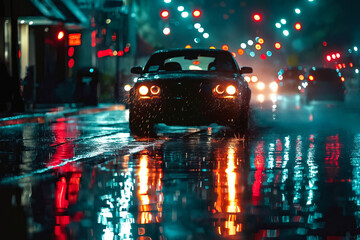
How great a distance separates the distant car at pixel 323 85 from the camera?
Answer: 37312 millimetres

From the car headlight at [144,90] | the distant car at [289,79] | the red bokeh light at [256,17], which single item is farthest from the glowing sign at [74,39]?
the car headlight at [144,90]

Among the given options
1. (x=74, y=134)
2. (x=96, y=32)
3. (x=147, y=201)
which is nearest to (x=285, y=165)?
(x=147, y=201)

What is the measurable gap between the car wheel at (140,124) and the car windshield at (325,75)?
861 inches

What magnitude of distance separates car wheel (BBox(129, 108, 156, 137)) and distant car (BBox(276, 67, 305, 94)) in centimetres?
3551

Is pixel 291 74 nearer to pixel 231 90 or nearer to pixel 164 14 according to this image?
pixel 164 14

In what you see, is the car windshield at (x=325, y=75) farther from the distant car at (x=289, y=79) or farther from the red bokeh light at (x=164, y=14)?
the distant car at (x=289, y=79)

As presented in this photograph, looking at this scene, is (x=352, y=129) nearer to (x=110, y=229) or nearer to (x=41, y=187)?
(x=41, y=187)

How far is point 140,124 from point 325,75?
74.2 ft

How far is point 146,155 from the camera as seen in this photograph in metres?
12.7

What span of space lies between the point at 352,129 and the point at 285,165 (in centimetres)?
827

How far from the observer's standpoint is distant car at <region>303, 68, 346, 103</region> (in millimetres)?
37312

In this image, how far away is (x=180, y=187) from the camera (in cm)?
927

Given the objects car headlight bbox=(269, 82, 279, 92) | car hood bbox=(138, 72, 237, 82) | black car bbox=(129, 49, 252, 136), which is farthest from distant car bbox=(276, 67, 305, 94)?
black car bbox=(129, 49, 252, 136)

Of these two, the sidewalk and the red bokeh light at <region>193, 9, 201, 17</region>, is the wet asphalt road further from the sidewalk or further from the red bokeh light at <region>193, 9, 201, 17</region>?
the red bokeh light at <region>193, 9, 201, 17</region>
